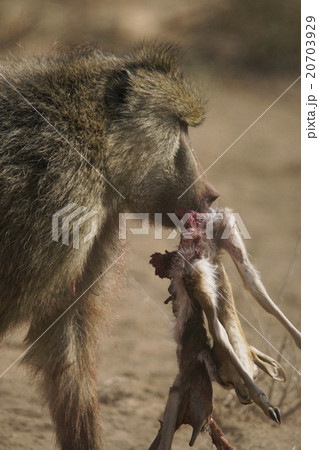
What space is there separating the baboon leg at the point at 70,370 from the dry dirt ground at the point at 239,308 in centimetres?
15

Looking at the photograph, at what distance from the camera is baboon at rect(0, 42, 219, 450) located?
95.3 inches

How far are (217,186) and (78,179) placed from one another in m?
3.27

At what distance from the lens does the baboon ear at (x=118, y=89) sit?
102 inches

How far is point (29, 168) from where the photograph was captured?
2447 mm

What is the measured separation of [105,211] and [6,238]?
324 mm

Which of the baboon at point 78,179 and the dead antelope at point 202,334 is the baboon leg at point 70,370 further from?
the dead antelope at point 202,334

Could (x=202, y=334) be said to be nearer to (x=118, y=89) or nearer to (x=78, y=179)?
(x=78, y=179)

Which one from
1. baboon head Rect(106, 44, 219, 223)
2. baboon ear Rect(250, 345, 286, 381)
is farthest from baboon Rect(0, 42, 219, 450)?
baboon ear Rect(250, 345, 286, 381)

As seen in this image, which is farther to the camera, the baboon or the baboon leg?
the baboon leg

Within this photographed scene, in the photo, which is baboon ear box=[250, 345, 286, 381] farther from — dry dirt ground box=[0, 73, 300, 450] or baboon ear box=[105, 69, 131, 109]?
baboon ear box=[105, 69, 131, 109]

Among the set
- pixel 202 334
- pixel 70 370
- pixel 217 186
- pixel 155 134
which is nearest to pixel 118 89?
pixel 155 134

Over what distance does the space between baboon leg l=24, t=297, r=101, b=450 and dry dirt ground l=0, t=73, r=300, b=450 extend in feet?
0.49

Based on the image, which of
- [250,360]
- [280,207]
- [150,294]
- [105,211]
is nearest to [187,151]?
[105,211]
